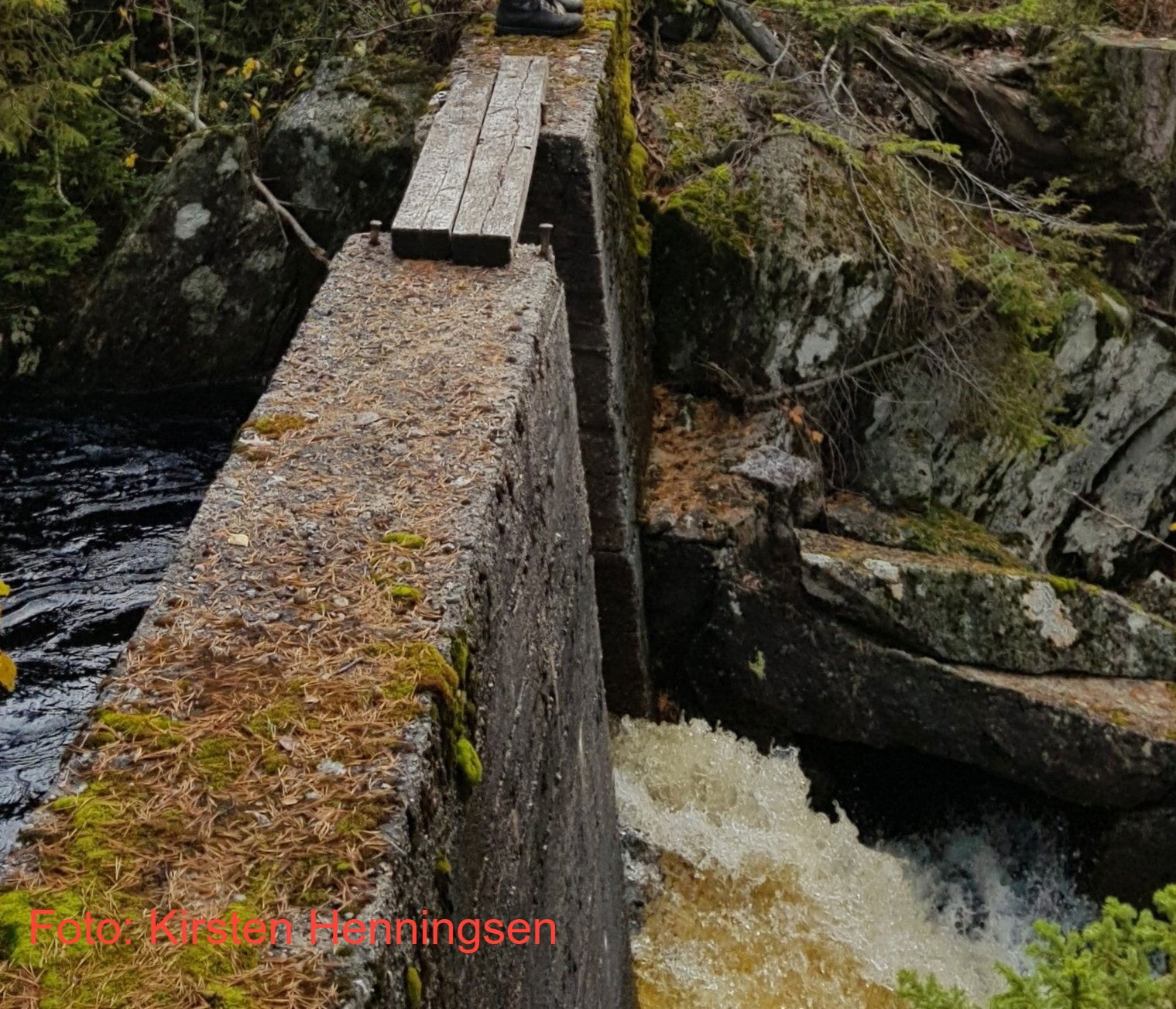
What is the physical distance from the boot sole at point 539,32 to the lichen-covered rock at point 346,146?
3.60 ft

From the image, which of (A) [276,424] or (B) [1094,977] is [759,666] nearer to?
(B) [1094,977]

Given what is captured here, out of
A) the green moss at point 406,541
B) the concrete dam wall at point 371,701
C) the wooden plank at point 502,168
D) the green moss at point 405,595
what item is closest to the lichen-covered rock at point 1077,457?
the wooden plank at point 502,168

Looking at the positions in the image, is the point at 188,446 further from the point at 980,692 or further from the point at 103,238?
the point at 980,692

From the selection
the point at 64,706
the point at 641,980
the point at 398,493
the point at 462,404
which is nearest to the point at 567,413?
the point at 462,404

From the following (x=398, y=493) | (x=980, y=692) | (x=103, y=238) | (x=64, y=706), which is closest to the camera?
(x=398, y=493)

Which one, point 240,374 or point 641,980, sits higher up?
point 240,374

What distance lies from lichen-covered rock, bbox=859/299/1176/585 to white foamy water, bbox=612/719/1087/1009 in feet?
7.92

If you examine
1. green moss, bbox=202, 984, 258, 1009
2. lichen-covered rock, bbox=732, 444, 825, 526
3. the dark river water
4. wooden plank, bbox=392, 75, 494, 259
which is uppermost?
wooden plank, bbox=392, 75, 494, 259

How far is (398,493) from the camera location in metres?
3.04

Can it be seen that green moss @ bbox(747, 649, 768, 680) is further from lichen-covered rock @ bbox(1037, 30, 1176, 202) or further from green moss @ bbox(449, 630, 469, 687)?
lichen-covered rock @ bbox(1037, 30, 1176, 202)

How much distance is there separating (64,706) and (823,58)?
6639 millimetres

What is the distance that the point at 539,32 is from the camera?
21.2ft

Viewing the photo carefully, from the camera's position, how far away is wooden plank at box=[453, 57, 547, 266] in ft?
14.0

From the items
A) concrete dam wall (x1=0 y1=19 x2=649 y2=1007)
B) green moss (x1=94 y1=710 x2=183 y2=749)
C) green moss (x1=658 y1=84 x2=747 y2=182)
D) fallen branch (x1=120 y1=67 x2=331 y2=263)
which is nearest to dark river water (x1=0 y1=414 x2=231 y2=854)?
fallen branch (x1=120 y1=67 x2=331 y2=263)
